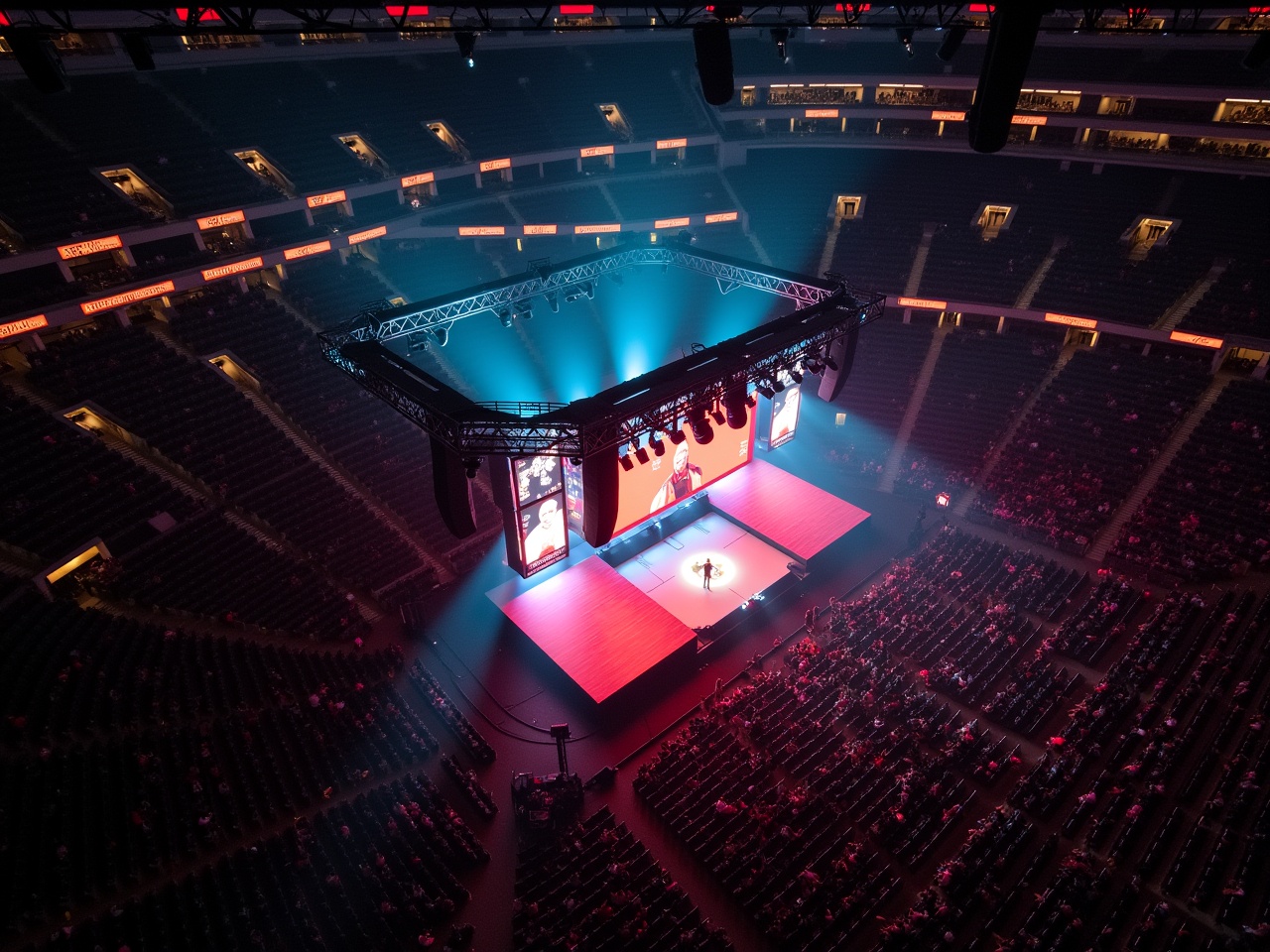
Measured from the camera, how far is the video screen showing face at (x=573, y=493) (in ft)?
63.5

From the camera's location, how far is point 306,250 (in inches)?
1064

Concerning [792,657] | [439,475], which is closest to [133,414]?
[439,475]

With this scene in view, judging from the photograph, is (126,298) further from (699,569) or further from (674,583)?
(699,569)

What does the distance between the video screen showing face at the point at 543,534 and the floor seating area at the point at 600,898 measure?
6.66 metres

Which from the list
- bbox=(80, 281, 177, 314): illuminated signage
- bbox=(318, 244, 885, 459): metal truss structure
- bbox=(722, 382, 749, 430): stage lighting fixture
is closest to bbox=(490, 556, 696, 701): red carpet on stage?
bbox=(318, 244, 885, 459): metal truss structure

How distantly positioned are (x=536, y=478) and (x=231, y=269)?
16.4 meters

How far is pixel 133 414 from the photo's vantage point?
2212 cm

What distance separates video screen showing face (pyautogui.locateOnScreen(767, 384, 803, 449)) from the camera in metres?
23.2

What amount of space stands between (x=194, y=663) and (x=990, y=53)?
798 inches

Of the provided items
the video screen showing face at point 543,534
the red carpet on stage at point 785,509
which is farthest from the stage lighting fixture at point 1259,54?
the video screen showing face at point 543,534

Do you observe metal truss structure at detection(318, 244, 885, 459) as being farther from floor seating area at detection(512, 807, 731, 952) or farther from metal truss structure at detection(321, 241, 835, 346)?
floor seating area at detection(512, 807, 731, 952)

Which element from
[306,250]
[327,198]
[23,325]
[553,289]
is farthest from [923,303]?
[23,325]

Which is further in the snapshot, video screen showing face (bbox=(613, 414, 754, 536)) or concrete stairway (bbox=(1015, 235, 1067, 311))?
concrete stairway (bbox=(1015, 235, 1067, 311))

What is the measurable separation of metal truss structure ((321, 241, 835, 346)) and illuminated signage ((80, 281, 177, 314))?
9585 mm
